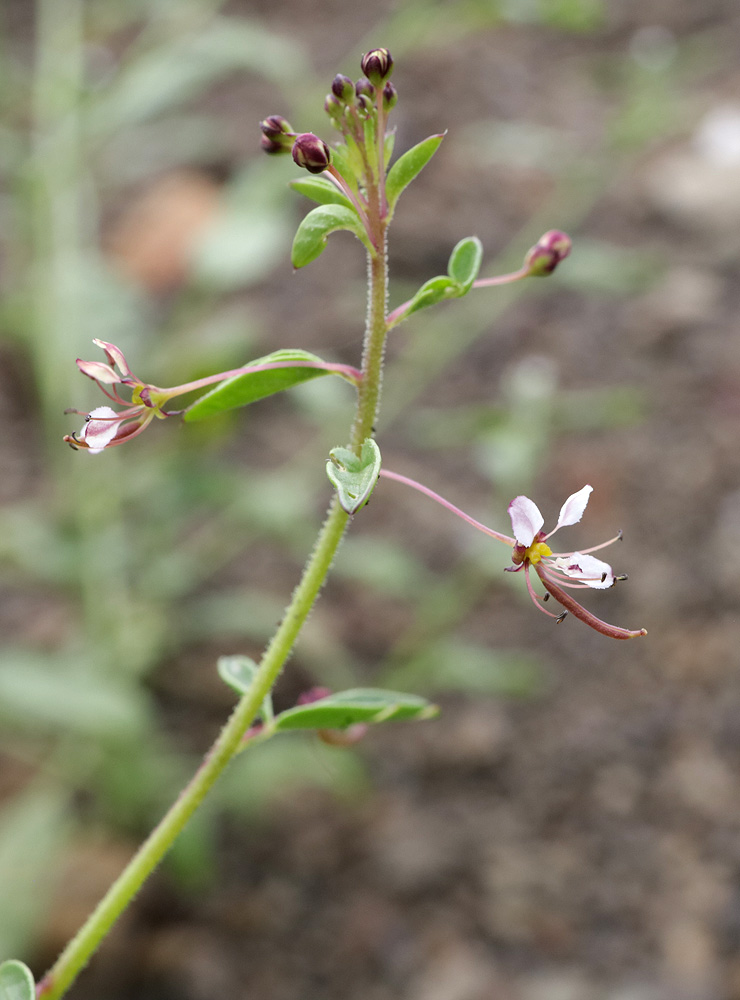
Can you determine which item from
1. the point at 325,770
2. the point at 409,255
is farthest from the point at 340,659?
the point at 409,255

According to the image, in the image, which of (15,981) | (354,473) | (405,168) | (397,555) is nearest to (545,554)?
(354,473)

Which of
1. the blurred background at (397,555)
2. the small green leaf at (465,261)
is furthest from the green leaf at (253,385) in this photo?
the blurred background at (397,555)

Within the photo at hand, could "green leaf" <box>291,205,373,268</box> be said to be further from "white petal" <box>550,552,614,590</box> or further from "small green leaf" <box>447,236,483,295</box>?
"white petal" <box>550,552,614,590</box>

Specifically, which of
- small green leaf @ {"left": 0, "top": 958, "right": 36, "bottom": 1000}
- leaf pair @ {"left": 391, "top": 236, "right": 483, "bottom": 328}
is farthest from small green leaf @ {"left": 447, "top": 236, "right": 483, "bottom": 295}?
small green leaf @ {"left": 0, "top": 958, "right": 36, "bottom": 1000}

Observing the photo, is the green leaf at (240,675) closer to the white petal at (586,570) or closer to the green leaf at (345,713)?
the green leaf at (345,713)

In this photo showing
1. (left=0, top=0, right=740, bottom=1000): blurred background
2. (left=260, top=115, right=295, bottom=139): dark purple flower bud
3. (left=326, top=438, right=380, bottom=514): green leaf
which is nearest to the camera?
(left=326, top=438, right=380, bottom=514): green leaf
